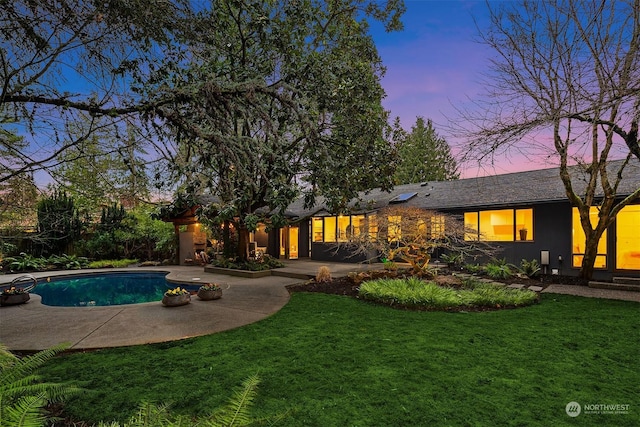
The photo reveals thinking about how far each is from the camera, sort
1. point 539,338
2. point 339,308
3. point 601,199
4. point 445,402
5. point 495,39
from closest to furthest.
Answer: point 445,402 < point 539,338 < point 339,308 < point 495,39 < point 601,199

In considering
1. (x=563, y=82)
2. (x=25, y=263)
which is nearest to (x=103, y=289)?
(x=25, y=263)

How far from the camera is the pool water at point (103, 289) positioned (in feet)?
30.0

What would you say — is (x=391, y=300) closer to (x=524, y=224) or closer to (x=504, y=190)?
(x=524, y=224)

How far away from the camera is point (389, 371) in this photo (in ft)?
12.3

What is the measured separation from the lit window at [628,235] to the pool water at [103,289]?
46.2ft

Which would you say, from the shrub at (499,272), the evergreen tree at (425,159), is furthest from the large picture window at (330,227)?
the evergreen tree at (425,159)

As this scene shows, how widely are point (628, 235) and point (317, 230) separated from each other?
12206mm

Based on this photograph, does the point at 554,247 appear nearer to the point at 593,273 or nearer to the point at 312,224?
the point at 593,273

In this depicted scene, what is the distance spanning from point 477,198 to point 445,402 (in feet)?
36.0

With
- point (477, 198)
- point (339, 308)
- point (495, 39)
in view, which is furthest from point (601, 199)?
point (339, 308)

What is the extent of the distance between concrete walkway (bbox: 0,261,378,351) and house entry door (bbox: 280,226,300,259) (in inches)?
399

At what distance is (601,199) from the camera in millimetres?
9914

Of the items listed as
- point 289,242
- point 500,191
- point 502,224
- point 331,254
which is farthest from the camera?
point 289,242

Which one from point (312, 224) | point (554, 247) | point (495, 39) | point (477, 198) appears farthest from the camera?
point (312, 224)
